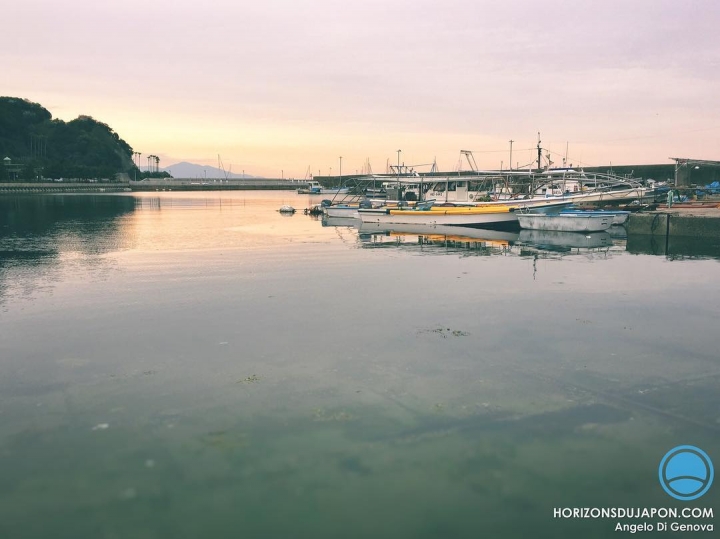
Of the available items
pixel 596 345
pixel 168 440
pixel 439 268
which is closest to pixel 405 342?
pixel 596 345

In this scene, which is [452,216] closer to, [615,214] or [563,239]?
[563,239]

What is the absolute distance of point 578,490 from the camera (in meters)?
6.69

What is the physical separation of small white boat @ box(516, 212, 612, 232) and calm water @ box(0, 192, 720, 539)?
18.3m

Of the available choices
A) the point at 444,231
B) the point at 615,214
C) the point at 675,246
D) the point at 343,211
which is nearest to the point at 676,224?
the point at 615,214

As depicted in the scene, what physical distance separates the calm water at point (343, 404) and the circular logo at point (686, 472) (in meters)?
0.15

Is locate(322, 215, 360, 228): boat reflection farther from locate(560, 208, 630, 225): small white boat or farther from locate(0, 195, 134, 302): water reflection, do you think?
locate(0, 195, 134, 302): water reflection

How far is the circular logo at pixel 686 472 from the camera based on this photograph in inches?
265

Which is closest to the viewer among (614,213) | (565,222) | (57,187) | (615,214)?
(565,222)

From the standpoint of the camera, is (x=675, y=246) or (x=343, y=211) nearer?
(x=675, y=246)

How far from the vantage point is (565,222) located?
125ft

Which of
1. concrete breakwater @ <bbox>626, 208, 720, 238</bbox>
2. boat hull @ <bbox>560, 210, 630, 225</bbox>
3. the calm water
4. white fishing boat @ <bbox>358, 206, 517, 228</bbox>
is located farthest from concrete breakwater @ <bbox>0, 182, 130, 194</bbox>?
the calm water

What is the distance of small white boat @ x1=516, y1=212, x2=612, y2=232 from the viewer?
37.2 metres

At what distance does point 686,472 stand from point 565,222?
109ft

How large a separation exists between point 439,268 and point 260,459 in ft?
55.5
